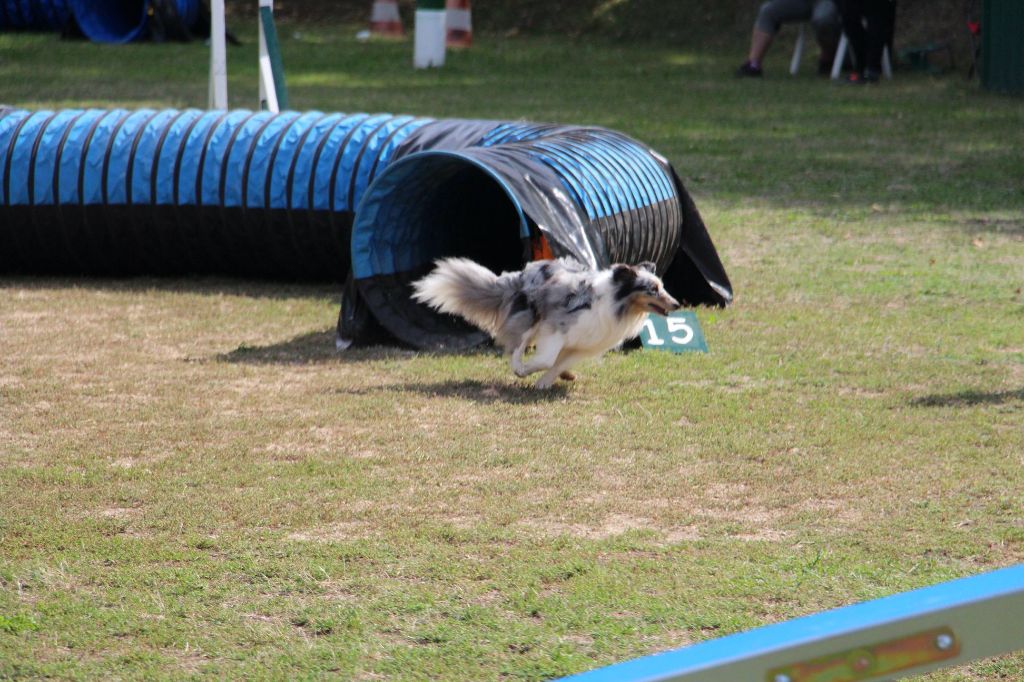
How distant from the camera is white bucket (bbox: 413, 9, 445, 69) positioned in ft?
69.1

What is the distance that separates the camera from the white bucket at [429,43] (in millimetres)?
21047

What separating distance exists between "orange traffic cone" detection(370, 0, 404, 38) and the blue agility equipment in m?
24.3

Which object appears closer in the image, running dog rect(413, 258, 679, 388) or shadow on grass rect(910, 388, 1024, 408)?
shadow on grass rect(910, 388, 1024, 408)

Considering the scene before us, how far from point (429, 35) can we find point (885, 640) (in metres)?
20.1

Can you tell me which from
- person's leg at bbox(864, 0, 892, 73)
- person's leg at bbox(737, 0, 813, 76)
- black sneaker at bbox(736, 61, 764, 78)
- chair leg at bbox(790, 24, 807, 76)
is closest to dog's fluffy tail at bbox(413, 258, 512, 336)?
person's leg at bbox(864, 0, 892, 73)

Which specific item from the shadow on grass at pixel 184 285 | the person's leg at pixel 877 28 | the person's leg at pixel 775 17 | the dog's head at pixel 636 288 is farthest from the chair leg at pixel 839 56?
the dog's head at pixel 636 288

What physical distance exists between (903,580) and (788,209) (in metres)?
7.68

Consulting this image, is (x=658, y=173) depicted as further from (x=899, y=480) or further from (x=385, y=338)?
(x=899, y=480)

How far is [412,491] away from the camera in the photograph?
17.3 ft

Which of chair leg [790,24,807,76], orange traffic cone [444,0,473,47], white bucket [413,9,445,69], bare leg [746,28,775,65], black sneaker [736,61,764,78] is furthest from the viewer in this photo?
orange traffic cone [444,0,473,47]

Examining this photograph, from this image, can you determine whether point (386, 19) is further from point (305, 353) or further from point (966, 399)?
point (966, 399)

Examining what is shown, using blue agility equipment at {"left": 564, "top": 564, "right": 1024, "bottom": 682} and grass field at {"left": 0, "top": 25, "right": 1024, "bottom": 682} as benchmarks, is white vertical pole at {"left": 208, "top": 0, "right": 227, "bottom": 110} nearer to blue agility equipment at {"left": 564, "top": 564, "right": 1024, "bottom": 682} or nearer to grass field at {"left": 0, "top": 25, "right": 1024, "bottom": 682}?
grass field at {"left": 0, "top": 25, "right": 1024, "bottom": 682}

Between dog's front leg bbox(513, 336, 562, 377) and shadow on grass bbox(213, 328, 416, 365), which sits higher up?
dog's front leg bbox(513, 336, 562, 377)

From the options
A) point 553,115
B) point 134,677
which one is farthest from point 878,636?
point 553,115
